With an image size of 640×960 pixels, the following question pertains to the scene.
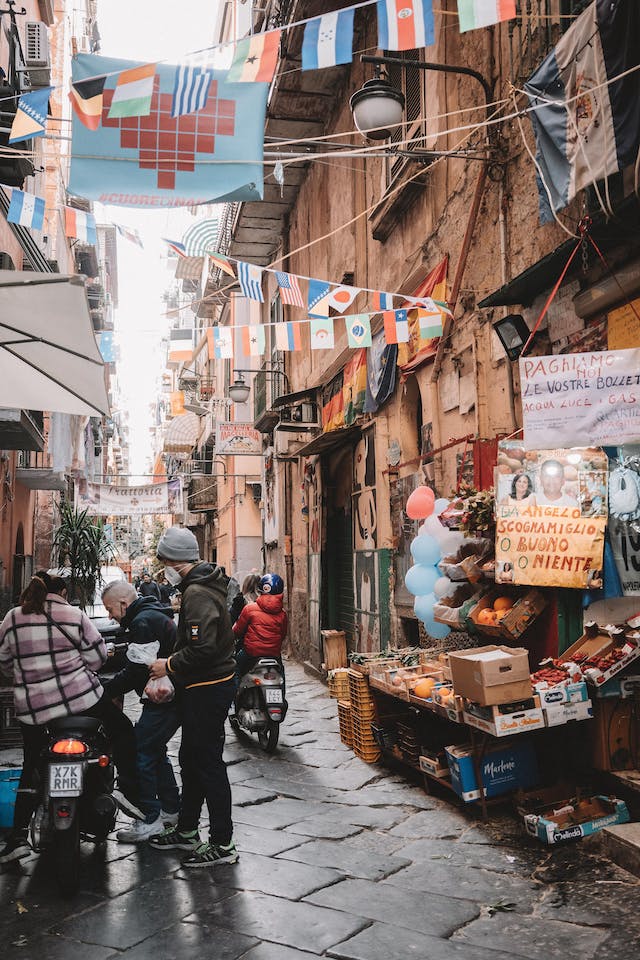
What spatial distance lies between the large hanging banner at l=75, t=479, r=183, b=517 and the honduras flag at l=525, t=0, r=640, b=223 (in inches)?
683

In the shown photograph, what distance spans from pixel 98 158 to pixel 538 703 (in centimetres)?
431

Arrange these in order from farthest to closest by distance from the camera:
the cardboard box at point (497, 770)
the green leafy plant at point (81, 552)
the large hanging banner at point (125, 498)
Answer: the large hanging banner at point (125, 498)
the green leafy plant at point (81, 552)
the cardboard box at point (497, 770)

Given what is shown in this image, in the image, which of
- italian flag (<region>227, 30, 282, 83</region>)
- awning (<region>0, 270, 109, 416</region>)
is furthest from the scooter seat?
italian flag (<region>227, 30, 282, 83</region>)

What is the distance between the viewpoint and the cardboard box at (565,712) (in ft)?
15.6

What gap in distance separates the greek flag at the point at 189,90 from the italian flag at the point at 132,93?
0.55 ft

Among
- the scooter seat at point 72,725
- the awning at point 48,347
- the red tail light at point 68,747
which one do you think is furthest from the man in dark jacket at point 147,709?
the awning at point 48,347

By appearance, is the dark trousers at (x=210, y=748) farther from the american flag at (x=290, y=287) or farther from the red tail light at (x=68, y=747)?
the american flag at (x=290, y=287)

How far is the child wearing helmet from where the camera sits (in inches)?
302

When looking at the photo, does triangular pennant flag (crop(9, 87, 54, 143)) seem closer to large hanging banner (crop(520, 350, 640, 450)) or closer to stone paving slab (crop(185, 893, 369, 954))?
large hanging banner (crop(520, 350, 640, 450))

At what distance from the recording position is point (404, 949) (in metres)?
3.40

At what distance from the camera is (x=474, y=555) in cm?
602

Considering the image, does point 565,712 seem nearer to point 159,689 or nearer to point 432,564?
point 432,564

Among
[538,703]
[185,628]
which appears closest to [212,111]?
[185,628]

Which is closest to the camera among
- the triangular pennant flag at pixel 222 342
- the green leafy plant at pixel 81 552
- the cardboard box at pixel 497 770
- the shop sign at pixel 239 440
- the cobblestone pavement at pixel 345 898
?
the cobblestone pavement at pixel 345 898
